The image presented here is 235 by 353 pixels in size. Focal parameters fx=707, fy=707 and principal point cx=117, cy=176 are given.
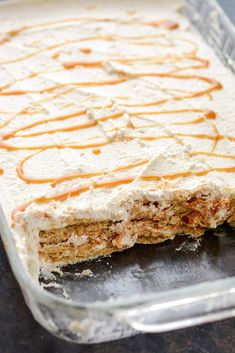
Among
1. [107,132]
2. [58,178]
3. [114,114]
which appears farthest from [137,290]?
[114,114]

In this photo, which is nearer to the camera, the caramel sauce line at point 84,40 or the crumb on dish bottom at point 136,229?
the crumb on dish bottom at point 136,229

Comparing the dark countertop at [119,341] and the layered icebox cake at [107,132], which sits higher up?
the layered icebox cake at [107,132]

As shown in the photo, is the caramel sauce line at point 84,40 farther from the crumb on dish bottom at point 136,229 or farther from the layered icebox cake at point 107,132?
the crumb on dish bottom at point 136,229

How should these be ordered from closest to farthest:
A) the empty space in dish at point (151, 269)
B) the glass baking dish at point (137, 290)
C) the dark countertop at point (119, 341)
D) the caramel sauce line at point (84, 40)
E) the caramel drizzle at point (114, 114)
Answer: the glass baking dish at point (137, 290), the dark countertop at point (119, 341), the empty space in dish at point (151, 269), the caramel drizzle at point (114, 114), the caramel sauce line at point (84, 40)

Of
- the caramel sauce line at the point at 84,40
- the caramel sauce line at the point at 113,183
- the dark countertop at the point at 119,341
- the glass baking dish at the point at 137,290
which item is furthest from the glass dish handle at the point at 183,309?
the caramel sauce line at the point at 84,40

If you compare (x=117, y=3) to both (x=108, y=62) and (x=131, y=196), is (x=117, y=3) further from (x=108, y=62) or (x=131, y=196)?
(x=131, y=196)

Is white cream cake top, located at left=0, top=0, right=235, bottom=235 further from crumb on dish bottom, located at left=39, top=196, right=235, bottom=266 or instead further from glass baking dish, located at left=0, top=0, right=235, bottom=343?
glass baking dish, located at left=0, top=0, right=235, bottom=343
